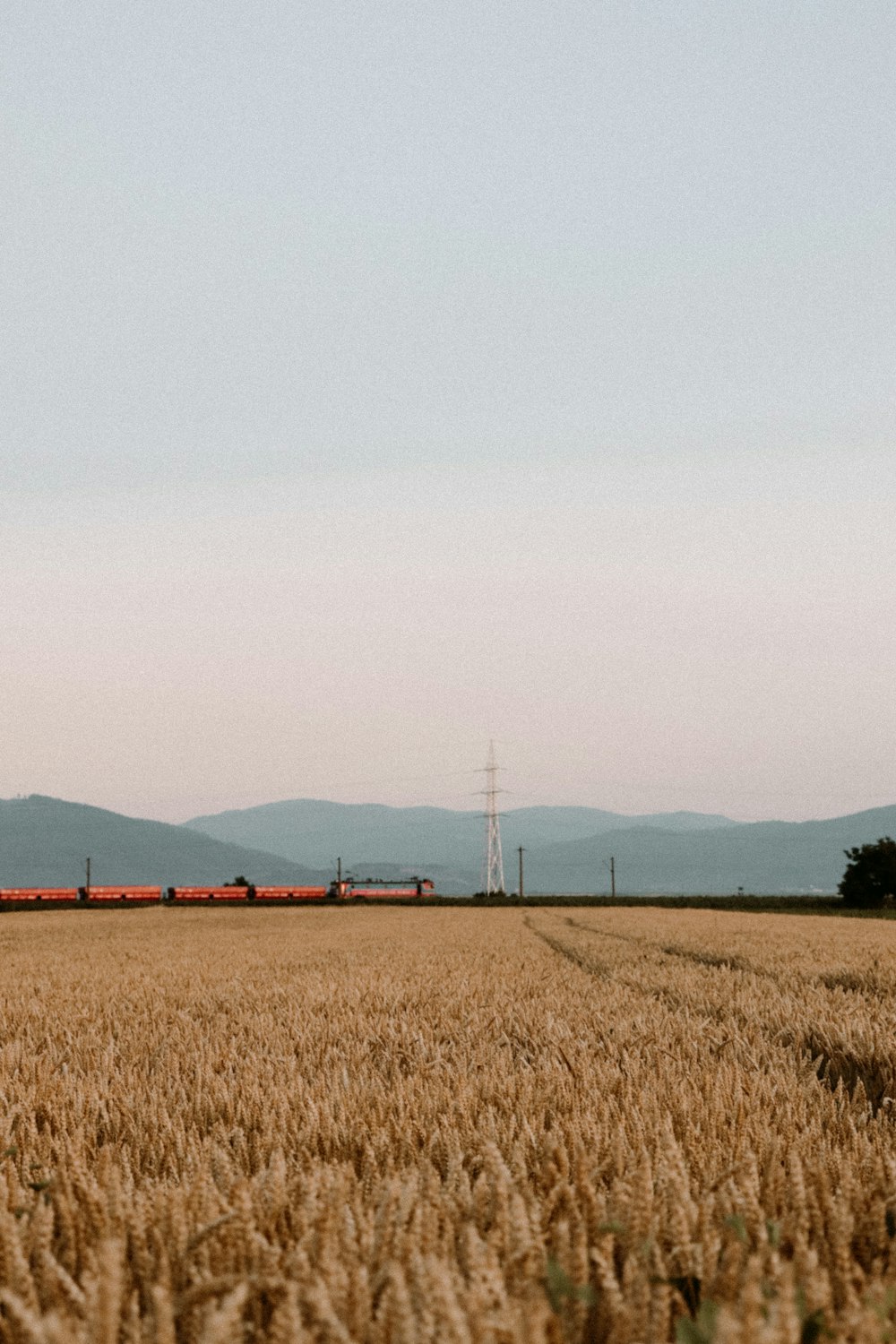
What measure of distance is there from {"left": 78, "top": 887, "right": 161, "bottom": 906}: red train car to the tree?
155 feet

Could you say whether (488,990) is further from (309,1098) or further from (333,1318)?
(333,1318)

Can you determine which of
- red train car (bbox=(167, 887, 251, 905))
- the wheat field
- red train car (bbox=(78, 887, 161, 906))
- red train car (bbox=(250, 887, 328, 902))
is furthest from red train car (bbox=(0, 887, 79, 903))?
the wheat field

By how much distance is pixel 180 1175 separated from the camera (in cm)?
267

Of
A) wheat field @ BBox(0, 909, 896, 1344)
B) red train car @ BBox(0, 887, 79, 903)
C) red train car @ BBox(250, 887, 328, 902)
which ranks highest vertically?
wheat field @ BBox(0, 909, 896, 1344)

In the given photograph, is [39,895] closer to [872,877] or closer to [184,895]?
[184,895]

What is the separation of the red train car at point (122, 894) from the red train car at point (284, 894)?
262 inches

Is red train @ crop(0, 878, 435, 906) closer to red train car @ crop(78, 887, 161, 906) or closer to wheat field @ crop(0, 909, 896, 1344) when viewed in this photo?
red train car @ crop(78, 887, 161, 906)

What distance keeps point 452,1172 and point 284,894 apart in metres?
71.3

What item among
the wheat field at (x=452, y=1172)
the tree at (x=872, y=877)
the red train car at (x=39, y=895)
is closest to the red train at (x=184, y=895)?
the red train car at (x=39, y=895)

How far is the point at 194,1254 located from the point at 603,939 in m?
15.2

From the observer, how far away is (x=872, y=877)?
69875 mm

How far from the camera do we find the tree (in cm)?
6894

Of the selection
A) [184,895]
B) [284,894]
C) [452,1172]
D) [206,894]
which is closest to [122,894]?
[184,895]

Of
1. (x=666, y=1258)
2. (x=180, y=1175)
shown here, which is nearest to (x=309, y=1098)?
(x=180, y=1175)
